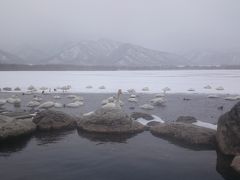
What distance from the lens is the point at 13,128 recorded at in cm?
1720

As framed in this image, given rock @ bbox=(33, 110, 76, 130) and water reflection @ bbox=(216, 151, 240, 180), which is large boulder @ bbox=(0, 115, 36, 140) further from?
water reflection @ bbox=(216, 151, 240, 180)

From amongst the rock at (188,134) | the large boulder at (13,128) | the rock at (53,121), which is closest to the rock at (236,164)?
the rock at (188,134)

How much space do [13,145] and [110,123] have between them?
556 cm

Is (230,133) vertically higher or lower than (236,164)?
higher

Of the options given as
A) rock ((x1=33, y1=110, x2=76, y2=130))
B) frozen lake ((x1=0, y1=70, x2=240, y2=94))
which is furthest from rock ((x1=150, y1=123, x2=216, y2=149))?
frozen lake ((x1=0, y1=70, x2=240, y2=94))

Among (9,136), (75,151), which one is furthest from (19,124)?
(75,151)

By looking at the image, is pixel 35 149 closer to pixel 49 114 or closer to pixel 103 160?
pixel 103 160

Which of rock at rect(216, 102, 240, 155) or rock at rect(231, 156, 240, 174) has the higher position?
rock at rect(216, 102, 240, 155)

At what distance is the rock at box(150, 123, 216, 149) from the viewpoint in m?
16.0

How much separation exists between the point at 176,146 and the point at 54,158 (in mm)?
5855

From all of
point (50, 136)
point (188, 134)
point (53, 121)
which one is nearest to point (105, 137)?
point (50, 136)

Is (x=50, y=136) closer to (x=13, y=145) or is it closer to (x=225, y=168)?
(x=13, y=145)

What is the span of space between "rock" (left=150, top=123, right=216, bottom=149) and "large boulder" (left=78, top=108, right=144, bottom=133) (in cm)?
132

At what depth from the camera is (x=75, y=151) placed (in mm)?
14898
